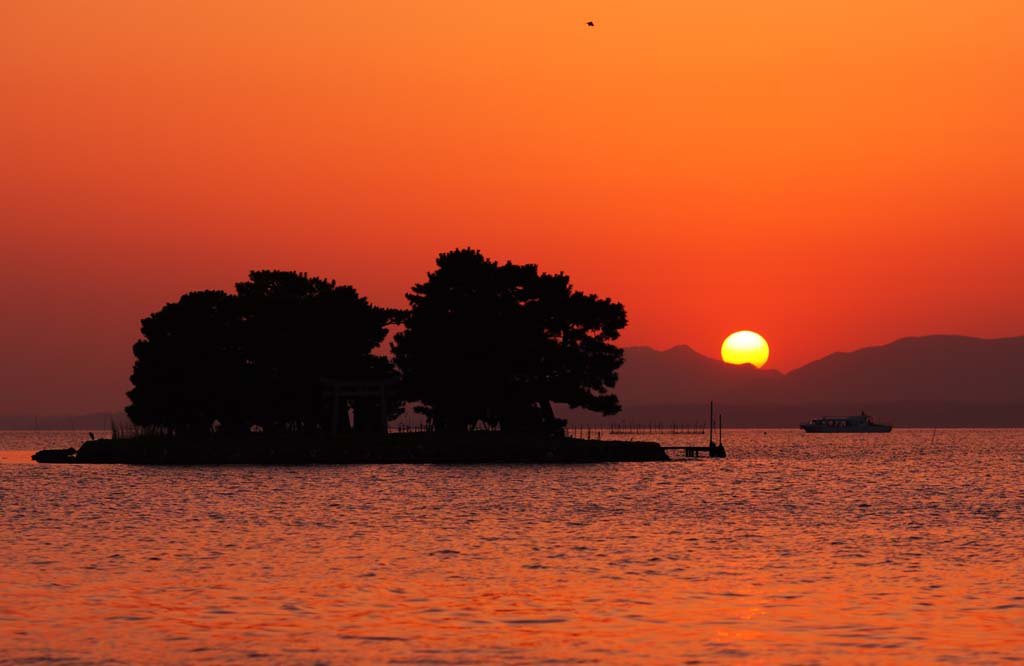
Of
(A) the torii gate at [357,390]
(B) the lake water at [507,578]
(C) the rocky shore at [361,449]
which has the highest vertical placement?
(A) the torii gate at [357,390]

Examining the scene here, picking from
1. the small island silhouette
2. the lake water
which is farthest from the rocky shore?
the lake water

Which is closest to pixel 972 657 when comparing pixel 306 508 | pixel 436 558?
pixel 436 558

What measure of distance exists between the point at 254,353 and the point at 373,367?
11.9m

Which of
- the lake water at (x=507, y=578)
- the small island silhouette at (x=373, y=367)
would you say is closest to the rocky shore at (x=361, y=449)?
the small island silhouette at (x=373, y=367)

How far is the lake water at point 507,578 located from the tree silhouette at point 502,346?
44.5 meters

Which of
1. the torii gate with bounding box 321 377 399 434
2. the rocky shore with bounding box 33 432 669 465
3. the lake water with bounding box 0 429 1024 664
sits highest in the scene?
the torii gate with bounding box 321 377 399 434

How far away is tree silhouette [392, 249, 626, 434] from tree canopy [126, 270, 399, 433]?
5.90 meters

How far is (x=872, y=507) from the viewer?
75562mm

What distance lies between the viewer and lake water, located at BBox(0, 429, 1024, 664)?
28.4 m

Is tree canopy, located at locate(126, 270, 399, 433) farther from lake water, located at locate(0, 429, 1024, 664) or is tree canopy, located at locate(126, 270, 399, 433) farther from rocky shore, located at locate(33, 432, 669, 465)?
lake water, located at locate(0, 429, 1024, 664)

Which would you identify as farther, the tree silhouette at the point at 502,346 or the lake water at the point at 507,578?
the tree silhouette at the point at 502,346

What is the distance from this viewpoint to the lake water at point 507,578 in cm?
2838

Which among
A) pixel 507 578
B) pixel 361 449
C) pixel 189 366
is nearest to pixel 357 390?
A: pixel 361 449

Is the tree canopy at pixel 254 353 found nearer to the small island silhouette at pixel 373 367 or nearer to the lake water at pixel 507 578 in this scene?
the small island silhouette at pixel 373 367
